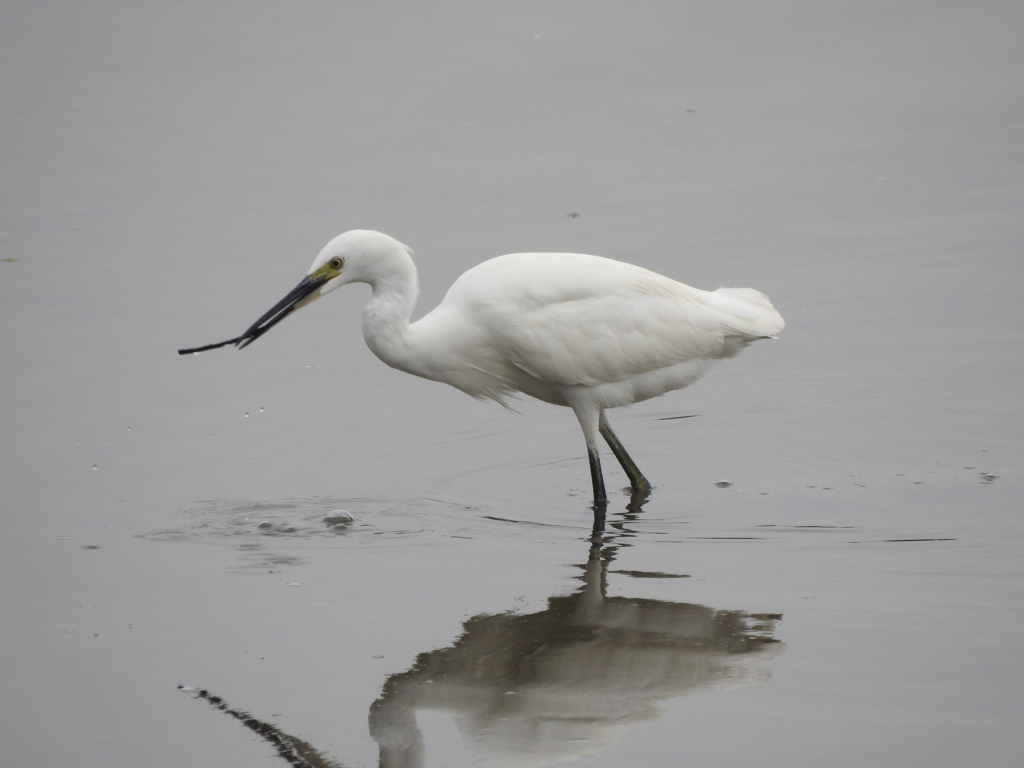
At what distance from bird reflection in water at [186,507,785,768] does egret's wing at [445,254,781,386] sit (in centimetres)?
154

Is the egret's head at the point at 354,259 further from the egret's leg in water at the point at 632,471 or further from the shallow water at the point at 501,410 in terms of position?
the egret's leg in water at the point at 632,471

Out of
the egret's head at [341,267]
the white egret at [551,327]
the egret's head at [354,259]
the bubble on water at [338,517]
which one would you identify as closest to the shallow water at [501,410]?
the bubble on water at [338,517]

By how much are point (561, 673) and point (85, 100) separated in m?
9.82

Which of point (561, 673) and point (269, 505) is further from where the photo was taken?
point (269, 505)

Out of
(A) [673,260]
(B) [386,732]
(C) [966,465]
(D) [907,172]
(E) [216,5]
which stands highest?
(E) [216,5]

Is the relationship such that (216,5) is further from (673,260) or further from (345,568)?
(345,568)

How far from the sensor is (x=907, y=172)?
11.4 meters

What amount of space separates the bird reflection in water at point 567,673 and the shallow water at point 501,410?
0.02 meters

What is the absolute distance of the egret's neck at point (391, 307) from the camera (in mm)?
6680

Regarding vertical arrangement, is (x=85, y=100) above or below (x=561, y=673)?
above

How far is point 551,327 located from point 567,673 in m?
2.32

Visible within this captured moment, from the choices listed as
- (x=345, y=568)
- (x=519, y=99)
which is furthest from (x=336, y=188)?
(x=345, y=568)

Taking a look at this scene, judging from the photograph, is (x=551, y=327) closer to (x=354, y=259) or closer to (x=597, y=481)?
(x=597, y=481)

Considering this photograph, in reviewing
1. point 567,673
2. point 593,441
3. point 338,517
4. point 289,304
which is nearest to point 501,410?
point 593,441
